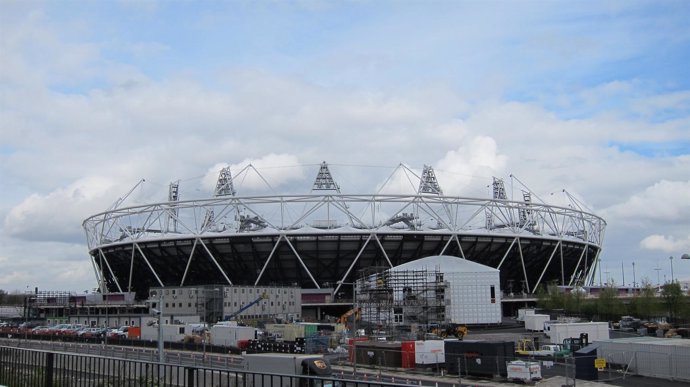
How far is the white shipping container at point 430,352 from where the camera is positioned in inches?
1463

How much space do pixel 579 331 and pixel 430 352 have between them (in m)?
16.9

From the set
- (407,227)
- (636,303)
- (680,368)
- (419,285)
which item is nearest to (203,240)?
(407,227)

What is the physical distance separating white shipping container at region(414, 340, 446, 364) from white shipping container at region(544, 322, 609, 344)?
1599cm

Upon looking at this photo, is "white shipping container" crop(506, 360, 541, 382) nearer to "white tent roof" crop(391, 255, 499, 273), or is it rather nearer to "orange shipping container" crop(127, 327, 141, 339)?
"orange shipping container" crop(127, 327, 141, 339)

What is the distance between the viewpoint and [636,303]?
76.1 metres

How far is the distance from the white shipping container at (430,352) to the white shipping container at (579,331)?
1599 centimetres

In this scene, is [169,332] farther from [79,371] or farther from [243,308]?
[79,371]

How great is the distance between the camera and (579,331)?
49219mm

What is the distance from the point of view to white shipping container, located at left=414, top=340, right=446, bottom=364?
3716cm

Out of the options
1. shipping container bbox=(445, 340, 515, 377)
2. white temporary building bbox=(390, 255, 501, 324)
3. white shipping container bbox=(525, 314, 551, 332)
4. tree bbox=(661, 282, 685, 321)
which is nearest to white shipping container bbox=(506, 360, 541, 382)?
shipping container bbox=(445, 340, 515, 377)

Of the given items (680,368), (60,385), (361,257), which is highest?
(361,257)

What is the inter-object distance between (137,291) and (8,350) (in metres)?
83.8

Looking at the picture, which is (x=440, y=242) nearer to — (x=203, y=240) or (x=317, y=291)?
(x=317, y=291)

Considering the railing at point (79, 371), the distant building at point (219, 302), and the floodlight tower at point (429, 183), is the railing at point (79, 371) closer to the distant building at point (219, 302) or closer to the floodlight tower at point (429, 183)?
the distant building at point (219, 302)
